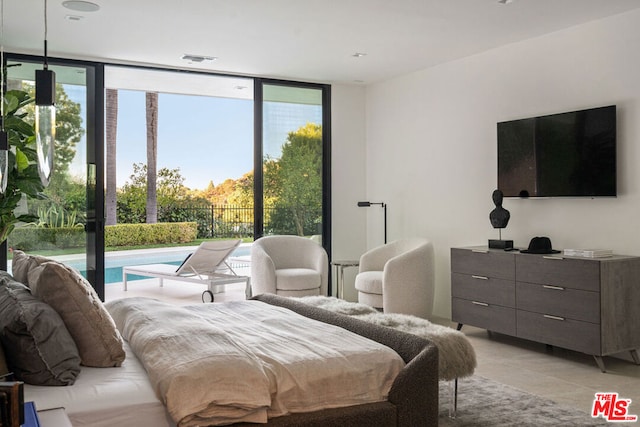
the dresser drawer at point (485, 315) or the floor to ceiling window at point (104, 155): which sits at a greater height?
the floor to ceiling window at point (104, 155)

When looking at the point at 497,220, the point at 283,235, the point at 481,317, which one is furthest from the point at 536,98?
the point at 283,235

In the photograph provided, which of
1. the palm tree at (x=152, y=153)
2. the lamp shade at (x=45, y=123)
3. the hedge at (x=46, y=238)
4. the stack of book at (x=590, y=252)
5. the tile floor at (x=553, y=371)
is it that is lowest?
the tile floor at (x=553, y=371)

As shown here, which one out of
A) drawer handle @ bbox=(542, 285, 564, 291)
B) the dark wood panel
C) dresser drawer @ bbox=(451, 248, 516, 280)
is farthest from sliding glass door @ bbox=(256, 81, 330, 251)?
the dark wood panel

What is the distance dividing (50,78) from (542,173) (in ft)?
14.6

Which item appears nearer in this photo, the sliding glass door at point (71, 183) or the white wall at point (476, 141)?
the white wall at point (476, 141)

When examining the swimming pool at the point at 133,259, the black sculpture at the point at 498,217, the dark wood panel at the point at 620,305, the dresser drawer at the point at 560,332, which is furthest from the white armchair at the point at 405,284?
the swimming pool at the point at 133,259

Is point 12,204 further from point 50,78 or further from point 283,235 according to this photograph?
point 50,78

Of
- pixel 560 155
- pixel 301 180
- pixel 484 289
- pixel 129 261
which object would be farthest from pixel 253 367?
pixel 129 261

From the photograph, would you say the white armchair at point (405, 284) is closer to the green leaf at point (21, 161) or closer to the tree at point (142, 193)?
the green leaf at point (21, 161)

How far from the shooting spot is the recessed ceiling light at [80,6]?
4.71 metres

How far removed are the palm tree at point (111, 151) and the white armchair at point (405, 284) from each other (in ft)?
28.2

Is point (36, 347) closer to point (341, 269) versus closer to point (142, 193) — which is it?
point (341, 269)

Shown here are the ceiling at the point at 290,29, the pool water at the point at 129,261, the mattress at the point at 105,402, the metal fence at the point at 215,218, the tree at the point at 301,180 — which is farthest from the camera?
the metal fence at the point at 215,218

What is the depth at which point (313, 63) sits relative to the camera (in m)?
6.80
